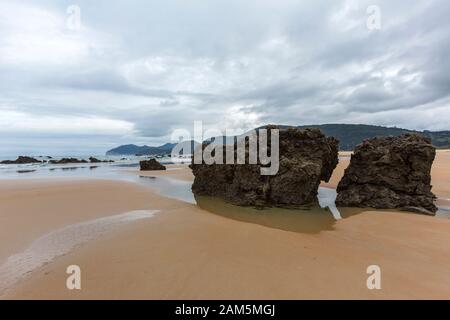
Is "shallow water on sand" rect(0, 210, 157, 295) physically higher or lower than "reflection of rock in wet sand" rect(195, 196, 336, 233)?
higher

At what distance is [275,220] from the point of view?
31.8ft

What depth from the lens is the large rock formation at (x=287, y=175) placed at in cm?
1180

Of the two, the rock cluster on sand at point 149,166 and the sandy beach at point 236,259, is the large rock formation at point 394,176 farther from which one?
the rock cluster on sand at point 149,166

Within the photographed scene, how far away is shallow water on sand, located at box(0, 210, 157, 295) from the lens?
5.24 m

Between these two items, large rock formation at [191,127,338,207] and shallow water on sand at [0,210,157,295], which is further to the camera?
large rock formation at [191,127,338,207]

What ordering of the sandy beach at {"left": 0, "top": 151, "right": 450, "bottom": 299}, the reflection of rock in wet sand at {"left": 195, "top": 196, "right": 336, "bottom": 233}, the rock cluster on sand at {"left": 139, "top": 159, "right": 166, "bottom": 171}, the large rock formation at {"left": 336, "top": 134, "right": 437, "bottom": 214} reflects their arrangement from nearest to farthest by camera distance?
the sandy beach at {"left": 0, "top": 151, "right": 450, "bottom": 299} → the reflection of rock in wet sand at {"left": 195, "top": 196, "right": 336, "bottom": 233} → the large rock formation at {"left": 336, "top": 134, "right": 437, "bottom": 214} → the rock cluster on sand at {"left": 139, "top": 159, "right": 166, "bottom": 171}

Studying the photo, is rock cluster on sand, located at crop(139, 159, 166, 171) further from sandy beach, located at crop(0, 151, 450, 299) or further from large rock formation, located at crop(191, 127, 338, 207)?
sandy beach, located at crop(0, 151, 450, 299)

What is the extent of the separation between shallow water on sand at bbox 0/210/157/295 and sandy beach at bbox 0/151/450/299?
0.23 meters

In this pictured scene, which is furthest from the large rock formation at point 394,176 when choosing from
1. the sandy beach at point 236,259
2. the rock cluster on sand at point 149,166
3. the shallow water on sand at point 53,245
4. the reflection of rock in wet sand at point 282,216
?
the rock cluster on sand at point 149,166

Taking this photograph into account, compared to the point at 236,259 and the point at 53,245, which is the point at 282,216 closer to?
the point at 236,259

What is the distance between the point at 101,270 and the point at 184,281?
1.74m

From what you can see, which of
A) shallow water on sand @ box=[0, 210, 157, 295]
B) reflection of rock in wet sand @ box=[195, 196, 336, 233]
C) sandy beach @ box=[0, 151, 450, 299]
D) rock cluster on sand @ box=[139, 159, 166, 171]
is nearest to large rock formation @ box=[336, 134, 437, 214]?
sandy beach @ box=[0, 151, 450, 299]

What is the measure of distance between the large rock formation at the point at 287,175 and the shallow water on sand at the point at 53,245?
15.3 feet
